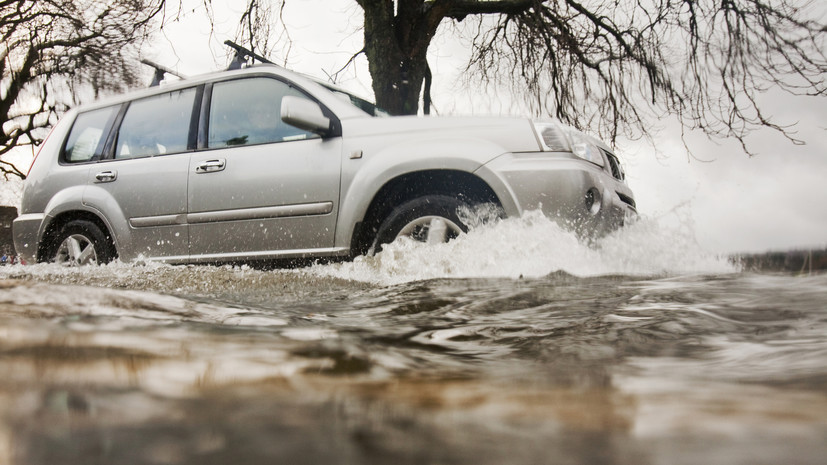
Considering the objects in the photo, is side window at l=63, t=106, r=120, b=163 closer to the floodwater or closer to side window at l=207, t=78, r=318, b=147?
side window at l=207, t=78, r=318, b=147

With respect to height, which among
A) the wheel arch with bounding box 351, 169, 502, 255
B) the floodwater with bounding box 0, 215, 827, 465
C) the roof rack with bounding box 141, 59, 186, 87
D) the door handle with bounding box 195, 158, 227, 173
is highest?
the roof rack with bounding box 141, 59, 186, 87

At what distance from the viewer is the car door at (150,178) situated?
444 centimetres

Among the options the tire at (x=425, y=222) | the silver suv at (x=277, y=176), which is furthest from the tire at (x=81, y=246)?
the tire at (x=425, y=222)

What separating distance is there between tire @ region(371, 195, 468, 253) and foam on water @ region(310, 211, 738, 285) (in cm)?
9

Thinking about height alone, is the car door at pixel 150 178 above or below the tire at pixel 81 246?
above

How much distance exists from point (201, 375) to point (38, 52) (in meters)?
15.6

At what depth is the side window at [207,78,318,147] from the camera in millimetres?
4105

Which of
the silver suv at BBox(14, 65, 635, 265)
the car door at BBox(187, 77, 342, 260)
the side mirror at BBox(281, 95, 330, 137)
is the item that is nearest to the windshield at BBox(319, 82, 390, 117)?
the silver suv at BBox(14, 65, 635, 265)

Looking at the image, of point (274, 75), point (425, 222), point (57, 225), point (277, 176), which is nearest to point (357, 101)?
point (274, 75)

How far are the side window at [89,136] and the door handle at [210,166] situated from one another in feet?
4.35

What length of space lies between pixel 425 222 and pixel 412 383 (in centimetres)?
282

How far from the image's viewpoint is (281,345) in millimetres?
920

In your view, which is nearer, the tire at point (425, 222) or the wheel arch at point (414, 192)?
the tire at point (425, 222)

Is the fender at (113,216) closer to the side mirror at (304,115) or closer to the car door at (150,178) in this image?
the car door at (150,178)
